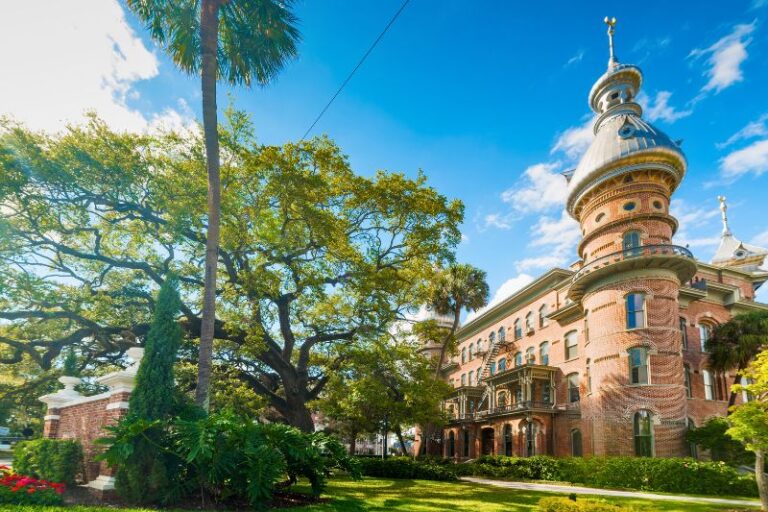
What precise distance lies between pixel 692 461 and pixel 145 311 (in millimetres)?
24451

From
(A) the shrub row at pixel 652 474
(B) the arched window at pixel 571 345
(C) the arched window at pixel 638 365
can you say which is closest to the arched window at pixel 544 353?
(B) the arched window at pixel 571 345

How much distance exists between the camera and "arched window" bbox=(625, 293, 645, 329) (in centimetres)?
2533

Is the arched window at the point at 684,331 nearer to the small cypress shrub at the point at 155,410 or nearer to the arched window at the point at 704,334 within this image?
the arched window at the point at 704,334

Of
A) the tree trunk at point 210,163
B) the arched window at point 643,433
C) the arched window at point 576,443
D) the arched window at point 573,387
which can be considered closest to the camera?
the tree trunk at point 210,163

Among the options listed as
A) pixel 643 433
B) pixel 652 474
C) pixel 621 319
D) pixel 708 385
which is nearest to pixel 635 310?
pixel 621 319

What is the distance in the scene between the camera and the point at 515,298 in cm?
3981

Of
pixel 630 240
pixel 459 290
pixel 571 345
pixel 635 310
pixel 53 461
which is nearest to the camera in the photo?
pixel 53 461

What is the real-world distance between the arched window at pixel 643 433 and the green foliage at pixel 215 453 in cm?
2043

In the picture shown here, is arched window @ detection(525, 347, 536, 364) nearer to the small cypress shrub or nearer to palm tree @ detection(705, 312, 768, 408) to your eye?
palm tree @ detection(705, 312, 768, 408)

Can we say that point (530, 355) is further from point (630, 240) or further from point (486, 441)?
point (630, 240)

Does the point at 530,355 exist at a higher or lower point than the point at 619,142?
lower

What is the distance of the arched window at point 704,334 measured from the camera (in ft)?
95.0

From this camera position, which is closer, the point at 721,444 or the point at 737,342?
the point at 721,444

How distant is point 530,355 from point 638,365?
12187mm
